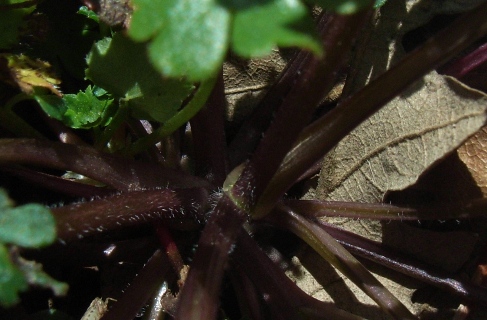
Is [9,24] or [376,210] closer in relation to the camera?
[9,24]

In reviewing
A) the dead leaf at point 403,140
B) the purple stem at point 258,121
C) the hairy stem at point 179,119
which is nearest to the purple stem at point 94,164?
the hairy stem at point 179,119

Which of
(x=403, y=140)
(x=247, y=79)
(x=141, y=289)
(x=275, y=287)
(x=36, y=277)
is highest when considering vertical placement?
(x=403, y=140)

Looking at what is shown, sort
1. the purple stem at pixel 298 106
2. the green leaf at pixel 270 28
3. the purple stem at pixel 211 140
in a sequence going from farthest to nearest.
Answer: the purple stem at pixel 211 140 → the purple stem at pixel 298 106 → the green leaf at pixel 270 28

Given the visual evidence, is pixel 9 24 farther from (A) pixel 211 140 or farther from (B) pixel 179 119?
(A) pixel 211 140

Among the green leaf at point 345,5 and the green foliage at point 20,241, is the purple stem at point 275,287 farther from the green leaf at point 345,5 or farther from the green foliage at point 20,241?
the green leaf at point 345,5

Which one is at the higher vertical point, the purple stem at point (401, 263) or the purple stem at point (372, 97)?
the purple stem at point (372, 97)

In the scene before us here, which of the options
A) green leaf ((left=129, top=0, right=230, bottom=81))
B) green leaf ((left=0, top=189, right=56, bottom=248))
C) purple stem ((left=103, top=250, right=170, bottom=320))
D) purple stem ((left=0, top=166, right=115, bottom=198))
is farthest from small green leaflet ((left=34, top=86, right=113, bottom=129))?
green leaf ((left=129, top=0, right=230, bottom=81))

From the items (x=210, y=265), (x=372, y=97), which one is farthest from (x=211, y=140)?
(x=372, y=97)
